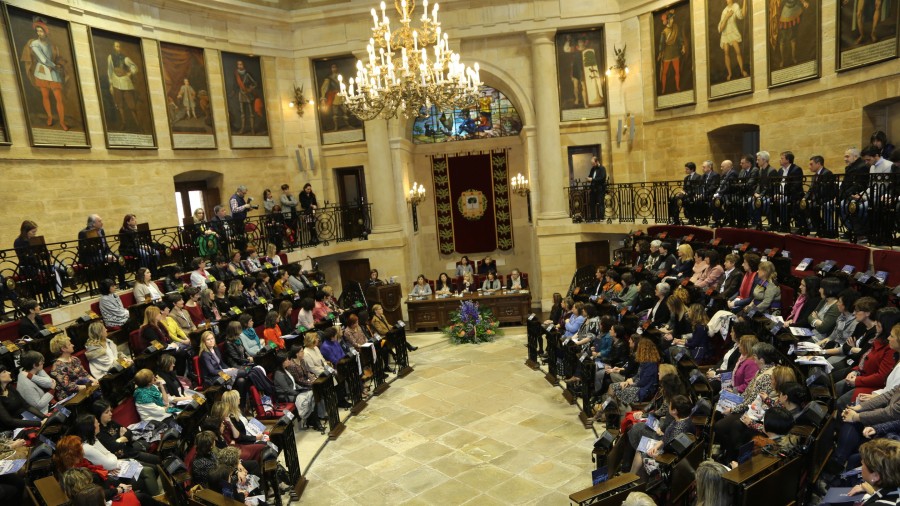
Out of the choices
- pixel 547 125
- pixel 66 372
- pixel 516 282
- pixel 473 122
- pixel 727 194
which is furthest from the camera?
pixel 473 122

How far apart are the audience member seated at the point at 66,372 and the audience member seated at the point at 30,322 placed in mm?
846

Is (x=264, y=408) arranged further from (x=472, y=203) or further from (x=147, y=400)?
(x=472, y=203)

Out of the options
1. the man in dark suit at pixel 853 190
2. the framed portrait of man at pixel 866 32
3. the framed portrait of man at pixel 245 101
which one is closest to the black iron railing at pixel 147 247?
the framed portrait of man at pixel 245 101

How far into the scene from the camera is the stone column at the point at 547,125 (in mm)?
14414

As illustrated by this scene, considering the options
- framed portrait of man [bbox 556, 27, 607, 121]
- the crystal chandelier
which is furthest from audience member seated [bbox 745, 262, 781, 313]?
framed portrait of man [bbox 556, 27, 607, 121]

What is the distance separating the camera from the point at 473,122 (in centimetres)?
1703

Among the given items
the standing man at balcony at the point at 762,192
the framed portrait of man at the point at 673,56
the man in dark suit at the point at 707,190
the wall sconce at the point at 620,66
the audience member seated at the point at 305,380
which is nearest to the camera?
the audience member seated at the point at 305,380

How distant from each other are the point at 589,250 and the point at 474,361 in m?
5.19

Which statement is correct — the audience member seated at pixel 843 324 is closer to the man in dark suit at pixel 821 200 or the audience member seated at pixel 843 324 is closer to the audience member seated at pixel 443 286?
the man in dark suit at pixel 821 200

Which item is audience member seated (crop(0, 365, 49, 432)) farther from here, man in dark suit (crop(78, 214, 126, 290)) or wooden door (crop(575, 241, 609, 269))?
wooden door (crop(575, 241, 609, 269))

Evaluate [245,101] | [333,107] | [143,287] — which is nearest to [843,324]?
[143,287]

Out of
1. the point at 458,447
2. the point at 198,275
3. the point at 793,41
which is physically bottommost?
the point at 458,447

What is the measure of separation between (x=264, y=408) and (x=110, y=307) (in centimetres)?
245

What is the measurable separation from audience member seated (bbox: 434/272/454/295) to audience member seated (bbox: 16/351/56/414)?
30.5 ft
